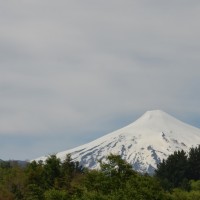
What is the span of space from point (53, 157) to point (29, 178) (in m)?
5.67

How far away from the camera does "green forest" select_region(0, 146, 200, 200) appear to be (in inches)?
1916

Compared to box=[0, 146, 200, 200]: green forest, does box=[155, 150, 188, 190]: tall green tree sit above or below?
above

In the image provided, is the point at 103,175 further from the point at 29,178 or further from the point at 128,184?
the point at 29,178

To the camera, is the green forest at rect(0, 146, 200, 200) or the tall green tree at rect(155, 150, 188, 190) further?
the tall green tree at rect(155, 150, 188, 190)

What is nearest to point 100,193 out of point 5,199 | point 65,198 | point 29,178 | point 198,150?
point 65,198

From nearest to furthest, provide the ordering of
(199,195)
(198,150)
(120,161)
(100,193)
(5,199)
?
(100,193)
(120,161)
(5,199)
(199,195)
(198,150)

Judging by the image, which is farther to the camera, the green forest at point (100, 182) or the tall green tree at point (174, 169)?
the tall green tree at point (174, 169)

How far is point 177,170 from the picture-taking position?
111938 mm

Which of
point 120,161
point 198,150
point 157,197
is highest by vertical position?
point 198,150

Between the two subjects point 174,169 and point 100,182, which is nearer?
point 100,182

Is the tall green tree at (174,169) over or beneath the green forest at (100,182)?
over

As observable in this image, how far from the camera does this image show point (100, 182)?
5016cm

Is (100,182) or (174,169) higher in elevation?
(174,169)

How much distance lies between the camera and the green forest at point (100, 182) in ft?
160
